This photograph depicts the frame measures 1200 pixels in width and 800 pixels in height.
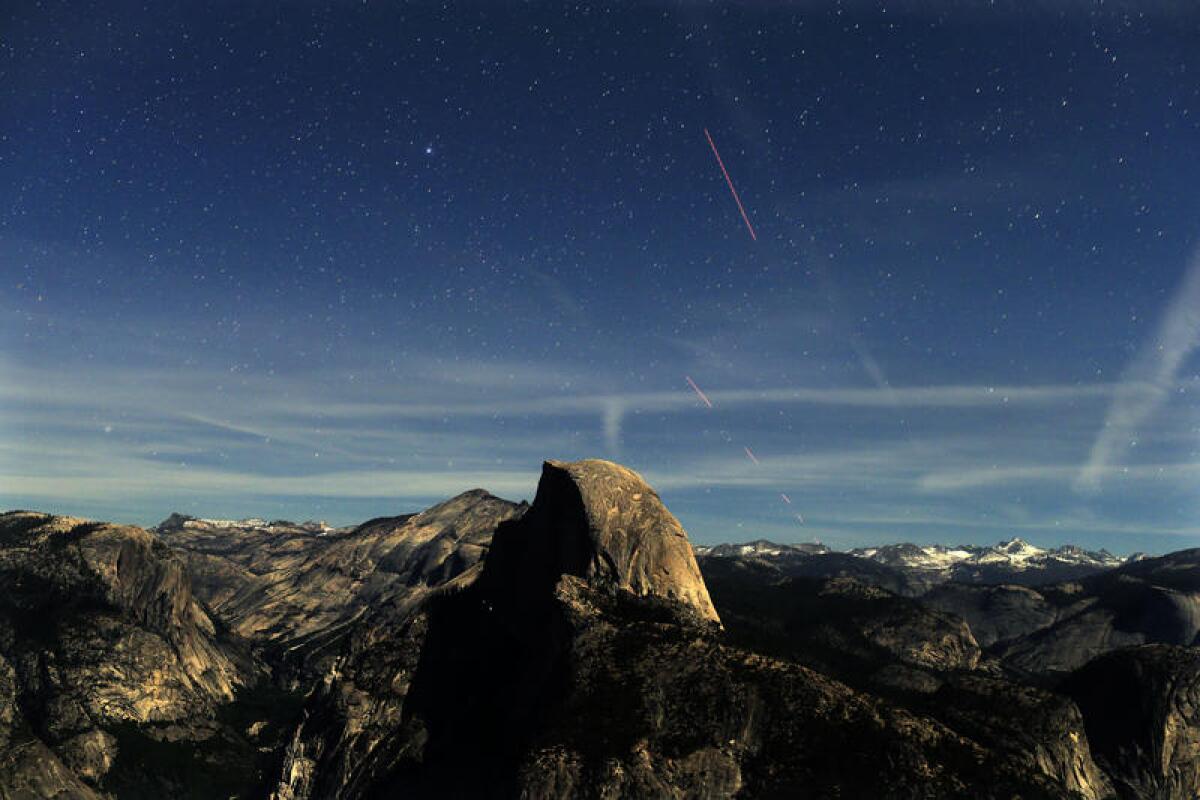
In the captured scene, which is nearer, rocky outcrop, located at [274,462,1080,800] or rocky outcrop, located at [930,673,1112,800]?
rocky outcrop, located at [274,462,1080,800]

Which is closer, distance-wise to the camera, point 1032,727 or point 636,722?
point 636,722

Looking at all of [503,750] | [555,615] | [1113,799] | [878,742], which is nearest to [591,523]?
[555,615]

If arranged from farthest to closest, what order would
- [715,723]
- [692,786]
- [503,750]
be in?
[503,750] → [715,723] → [692,786]

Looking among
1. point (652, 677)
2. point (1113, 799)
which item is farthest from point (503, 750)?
point (1113, 799)

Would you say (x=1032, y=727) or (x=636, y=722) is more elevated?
(x=636, y=722)

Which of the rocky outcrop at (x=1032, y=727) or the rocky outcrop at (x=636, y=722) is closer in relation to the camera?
the rocky outcrop at (x=636, y=722)

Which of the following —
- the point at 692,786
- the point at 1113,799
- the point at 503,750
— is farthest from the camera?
the point at 1113,799

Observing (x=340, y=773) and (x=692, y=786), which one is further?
(x=340, y=773)

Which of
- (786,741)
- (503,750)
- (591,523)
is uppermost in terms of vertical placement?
(591,523)

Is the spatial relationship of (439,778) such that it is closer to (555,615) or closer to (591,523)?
(555,615)

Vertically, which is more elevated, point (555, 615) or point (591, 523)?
point (591, 523)

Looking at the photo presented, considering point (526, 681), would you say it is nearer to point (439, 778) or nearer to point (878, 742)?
point (439, 778)
